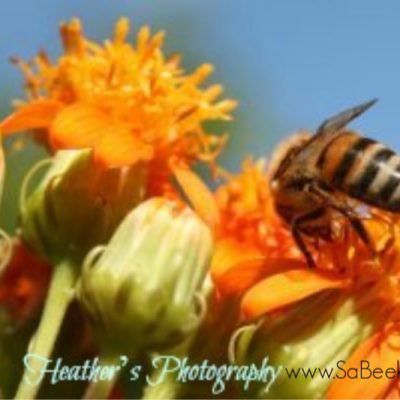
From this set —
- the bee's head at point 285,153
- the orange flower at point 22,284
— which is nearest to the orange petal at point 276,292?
the bee's head at point 285,153

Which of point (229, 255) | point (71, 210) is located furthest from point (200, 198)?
point (71, 210)

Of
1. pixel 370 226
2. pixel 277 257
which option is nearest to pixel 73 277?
pixel 277 257

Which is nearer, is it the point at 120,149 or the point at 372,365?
the point at 372,365

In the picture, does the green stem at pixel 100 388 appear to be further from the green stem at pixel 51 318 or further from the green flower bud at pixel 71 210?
the green flower bud at pixel 71 210

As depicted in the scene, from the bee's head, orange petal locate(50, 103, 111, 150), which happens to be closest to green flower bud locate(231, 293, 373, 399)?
the bee's head

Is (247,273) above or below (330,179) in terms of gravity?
below

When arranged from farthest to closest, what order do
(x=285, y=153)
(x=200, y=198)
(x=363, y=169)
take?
(x=285, y=153) → (x=200, y=198) → (x=363, y=169)

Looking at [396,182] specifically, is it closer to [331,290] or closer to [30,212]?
[331,290]

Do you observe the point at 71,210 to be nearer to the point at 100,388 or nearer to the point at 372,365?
the point at 100,388

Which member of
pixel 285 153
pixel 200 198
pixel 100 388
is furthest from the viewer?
pixel 285 153
